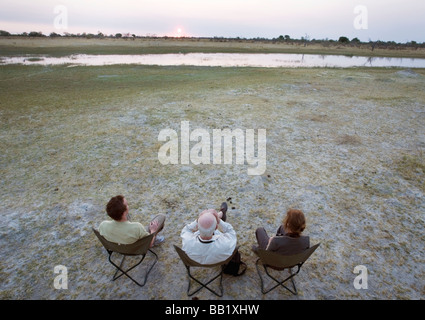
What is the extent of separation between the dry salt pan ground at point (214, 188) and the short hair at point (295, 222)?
1.09m

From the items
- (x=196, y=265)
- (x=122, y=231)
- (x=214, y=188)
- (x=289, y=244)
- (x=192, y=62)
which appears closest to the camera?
(x=196, y=265)

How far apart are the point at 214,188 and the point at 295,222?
325 centimetres

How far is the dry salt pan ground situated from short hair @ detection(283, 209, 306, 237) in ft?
3.56

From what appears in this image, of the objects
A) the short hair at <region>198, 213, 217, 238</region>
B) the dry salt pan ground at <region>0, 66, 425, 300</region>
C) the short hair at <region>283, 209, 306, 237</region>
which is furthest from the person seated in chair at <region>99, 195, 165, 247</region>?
the short hair at <region>283, 209, 306, 237</region>

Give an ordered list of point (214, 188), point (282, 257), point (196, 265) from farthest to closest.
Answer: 1. point (214, 188)
2. point (196, 265)
3. point (282, 257)

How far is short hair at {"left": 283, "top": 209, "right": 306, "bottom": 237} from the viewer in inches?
139

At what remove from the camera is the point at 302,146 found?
8.93 meters

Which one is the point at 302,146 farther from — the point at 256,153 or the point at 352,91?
the point at 352,91

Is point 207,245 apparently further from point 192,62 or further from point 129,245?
point 192,62

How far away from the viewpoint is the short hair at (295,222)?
3523 mm

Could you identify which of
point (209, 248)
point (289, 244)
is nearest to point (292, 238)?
point (289, 244)

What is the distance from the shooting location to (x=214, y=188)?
21.6 ft

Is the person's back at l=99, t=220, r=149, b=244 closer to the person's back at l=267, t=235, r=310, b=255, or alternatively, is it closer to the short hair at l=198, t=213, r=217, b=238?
the short hair at l=198, t=213, r=217, b=238

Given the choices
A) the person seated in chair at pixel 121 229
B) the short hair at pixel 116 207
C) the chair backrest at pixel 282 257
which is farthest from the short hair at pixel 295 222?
the short hair at pixel 116 207
